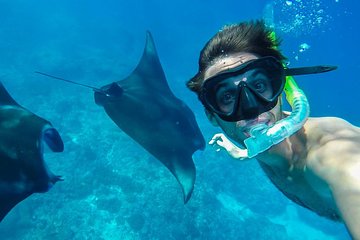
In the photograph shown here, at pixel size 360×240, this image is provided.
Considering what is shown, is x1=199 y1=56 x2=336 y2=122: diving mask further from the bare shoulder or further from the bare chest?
the bare chest

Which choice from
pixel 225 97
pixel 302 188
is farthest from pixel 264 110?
pixel 302 188

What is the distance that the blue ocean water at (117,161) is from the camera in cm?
1296

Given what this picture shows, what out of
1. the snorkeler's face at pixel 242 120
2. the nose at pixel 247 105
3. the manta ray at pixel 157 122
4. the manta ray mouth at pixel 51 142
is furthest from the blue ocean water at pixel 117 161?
the nose at pixel 247 105

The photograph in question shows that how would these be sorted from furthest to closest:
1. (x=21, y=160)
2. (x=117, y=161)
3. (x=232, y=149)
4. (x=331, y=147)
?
(x=117, y=161) → (x=21, y=160) → (x=232, y=149) → (x=331, y=147)

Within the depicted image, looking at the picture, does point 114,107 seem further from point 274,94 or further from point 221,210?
point 221,210

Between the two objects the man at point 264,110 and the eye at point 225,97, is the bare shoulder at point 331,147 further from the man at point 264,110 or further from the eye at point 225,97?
the eye at point 225,97

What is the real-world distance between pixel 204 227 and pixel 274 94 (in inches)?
457

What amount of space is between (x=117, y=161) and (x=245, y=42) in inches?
507

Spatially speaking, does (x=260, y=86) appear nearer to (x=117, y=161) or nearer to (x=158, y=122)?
(x=158, y=122)

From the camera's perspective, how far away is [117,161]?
15.3 m

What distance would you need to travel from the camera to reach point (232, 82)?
9.79 ft

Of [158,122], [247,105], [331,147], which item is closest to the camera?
[331,147]

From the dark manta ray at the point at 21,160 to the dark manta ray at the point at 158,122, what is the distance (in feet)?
7.90

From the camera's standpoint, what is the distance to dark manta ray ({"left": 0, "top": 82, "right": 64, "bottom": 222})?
375cm
